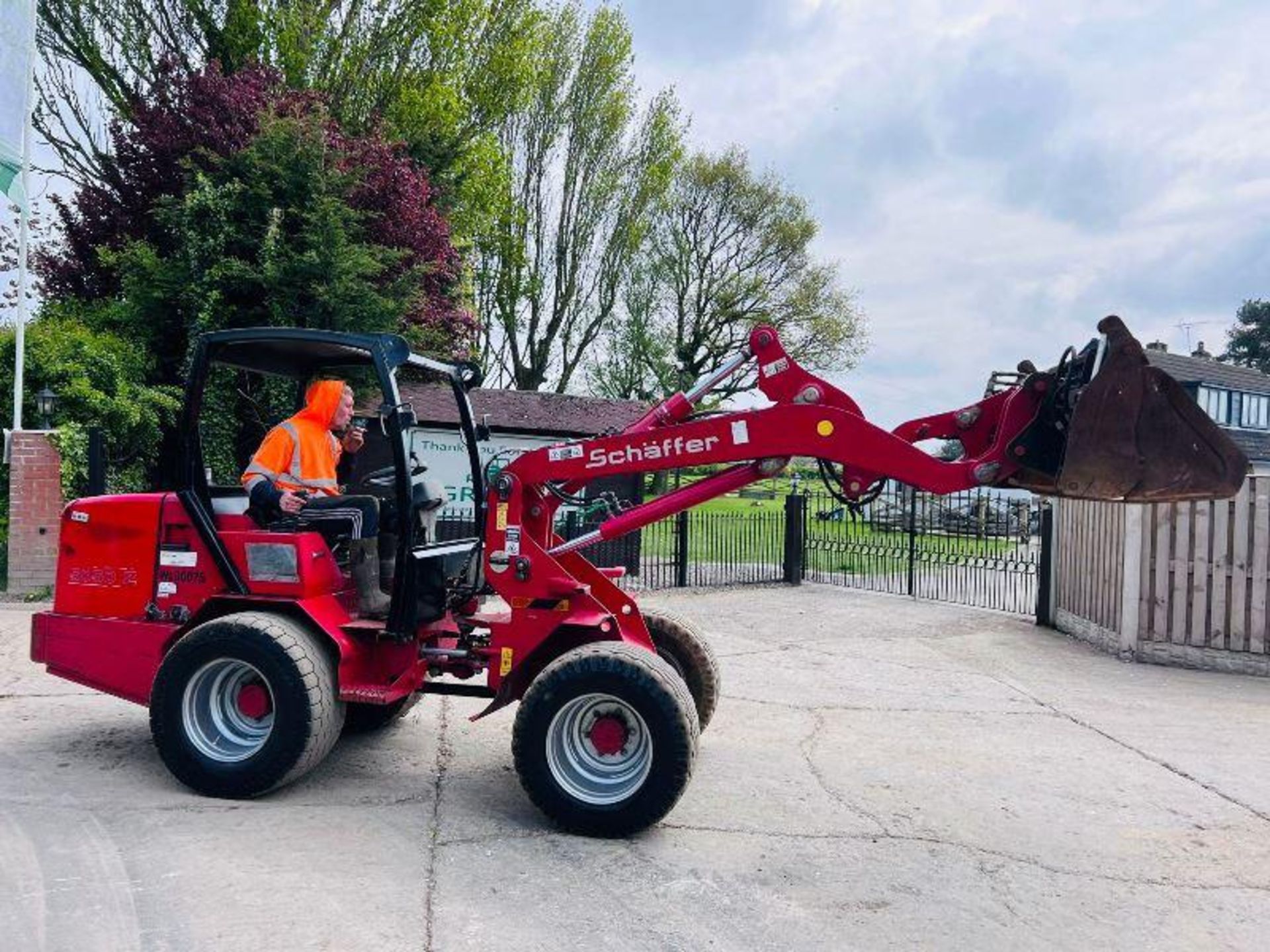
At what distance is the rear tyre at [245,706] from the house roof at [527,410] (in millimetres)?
9507

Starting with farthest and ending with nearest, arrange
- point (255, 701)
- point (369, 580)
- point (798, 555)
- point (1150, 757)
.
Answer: point (798, 555) < point (1150, 757) < point (369, 580) < point (255, 701)

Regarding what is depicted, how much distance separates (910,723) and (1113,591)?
14.1 ft

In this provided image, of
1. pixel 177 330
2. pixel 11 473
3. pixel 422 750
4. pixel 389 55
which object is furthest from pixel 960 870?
pixel 389 55

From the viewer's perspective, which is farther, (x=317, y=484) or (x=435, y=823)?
(x=317, y=484)

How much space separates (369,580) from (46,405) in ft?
28.5

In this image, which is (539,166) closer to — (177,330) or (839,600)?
(177,330)

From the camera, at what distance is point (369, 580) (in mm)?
5566

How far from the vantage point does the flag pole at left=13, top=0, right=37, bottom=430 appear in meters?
11.6

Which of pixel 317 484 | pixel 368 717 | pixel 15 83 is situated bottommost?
pixel 368 717

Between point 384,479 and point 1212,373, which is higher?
point 1212,373

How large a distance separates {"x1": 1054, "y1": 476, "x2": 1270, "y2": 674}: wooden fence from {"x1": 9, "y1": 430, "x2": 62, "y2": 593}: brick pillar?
12115 mm

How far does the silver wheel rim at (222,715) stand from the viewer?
16.5 feet

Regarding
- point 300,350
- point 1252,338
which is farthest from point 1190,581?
point 1252,338

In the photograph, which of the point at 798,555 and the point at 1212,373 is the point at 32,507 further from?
the point at 1212,373
